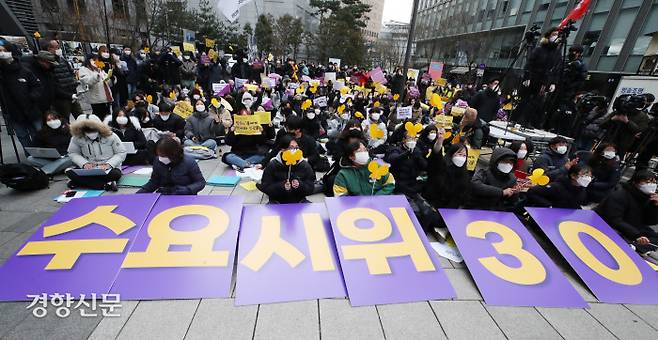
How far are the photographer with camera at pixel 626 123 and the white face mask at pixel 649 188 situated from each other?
2664mm

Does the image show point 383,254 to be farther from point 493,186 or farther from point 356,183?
point 493,186

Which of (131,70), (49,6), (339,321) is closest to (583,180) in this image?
(339,321)

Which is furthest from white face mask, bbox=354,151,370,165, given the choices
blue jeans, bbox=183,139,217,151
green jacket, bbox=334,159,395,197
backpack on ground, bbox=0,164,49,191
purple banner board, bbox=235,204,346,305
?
backpack on ground, bbox=0,164,49,191

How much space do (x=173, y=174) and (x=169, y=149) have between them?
0.35 metres

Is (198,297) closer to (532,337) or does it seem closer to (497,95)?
(532,337)

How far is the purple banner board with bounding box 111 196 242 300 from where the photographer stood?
8.36 feet

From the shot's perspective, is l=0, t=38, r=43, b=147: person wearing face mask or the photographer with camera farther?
the photographer with camera

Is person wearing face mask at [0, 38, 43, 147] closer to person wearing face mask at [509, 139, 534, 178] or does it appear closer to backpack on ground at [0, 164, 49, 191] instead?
backpack on ground at [0, 164, 49, 191]

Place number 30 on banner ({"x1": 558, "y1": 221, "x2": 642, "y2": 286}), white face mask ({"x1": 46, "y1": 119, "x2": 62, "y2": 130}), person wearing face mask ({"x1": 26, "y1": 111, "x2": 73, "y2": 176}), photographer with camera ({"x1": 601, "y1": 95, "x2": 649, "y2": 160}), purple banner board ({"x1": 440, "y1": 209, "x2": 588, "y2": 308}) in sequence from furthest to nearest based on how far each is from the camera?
1. photographer with camera ({"x1": 601, "y1": 95, "x2": 649, "y2": 160})
2. white face mask ({"x1": 46, "y1": 119, "x2": 62, "y2": 130})
3. person wearing face mask ({"x1": 26, "y1": 111, "x2": 73, "y2": 176})
4. number 30 on banner ({"x1": 558, "y1": 221, "x2": 642, "y2": 286})
5. purple banner board ({"x1": 440, "y1": 209, "x2": 588, "y2": 308})

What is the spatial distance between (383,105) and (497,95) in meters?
3.64

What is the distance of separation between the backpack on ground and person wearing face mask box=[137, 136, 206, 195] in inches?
83.3

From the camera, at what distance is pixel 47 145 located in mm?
5297

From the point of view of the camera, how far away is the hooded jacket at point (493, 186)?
157 inches

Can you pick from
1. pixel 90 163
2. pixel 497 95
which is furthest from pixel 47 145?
pixel 497 95
